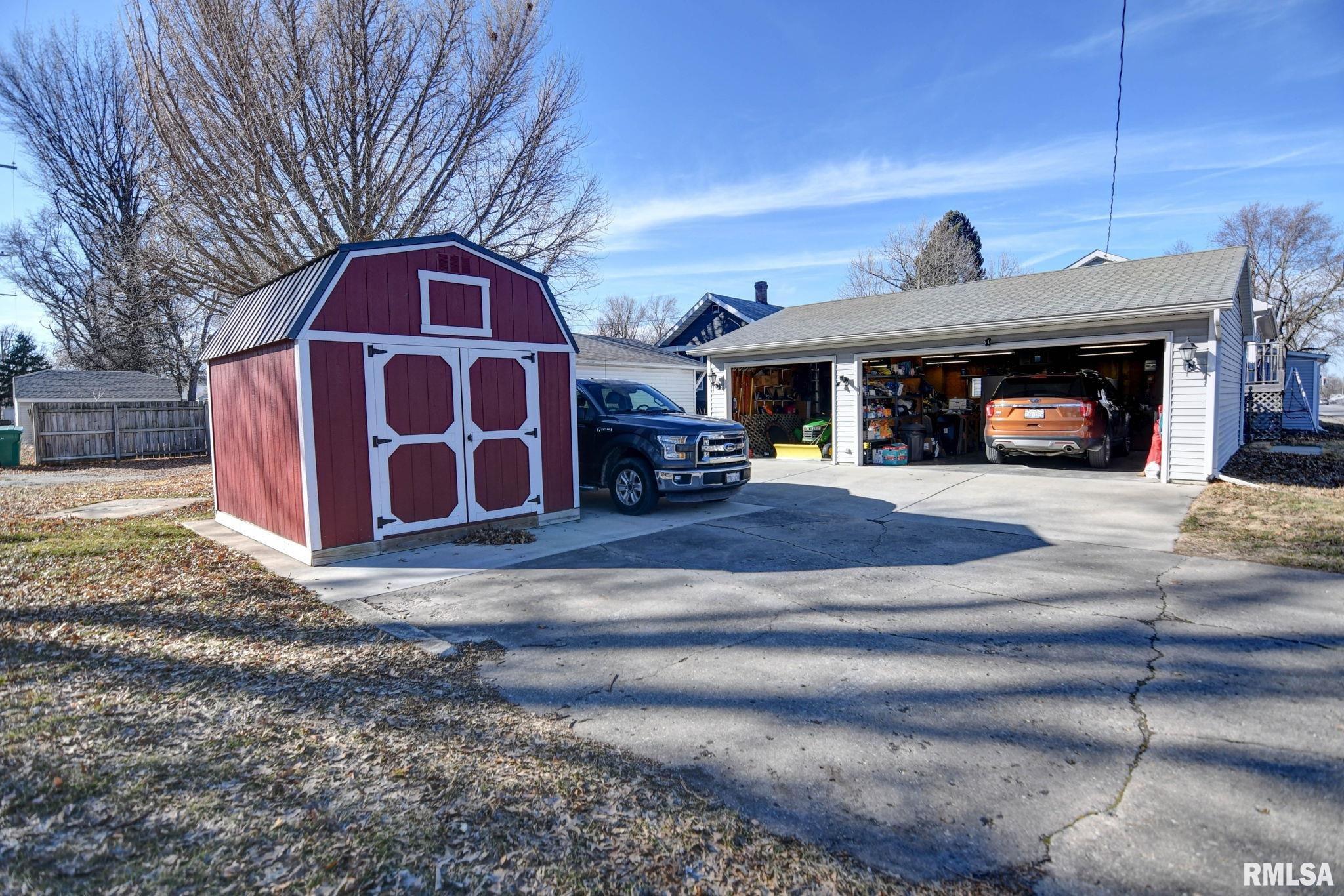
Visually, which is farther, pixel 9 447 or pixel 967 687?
pixel 9 447

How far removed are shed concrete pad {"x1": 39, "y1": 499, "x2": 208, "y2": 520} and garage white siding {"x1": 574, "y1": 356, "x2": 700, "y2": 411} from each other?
10.7m

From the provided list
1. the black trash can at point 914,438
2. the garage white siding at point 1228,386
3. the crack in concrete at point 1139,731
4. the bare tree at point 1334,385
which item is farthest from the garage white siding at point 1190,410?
the bare tree at point 1334,385

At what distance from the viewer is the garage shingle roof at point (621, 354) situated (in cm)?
1986

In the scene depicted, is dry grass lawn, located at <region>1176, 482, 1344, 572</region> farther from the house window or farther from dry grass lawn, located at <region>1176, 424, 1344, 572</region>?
the house window

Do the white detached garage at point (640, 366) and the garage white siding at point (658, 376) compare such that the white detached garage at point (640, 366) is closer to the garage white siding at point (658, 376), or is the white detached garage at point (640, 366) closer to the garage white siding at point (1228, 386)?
the garage white siding at point (658, 376)

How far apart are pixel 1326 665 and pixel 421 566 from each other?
6.36 meters

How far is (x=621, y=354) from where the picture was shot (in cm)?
2086

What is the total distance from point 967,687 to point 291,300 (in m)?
6.45

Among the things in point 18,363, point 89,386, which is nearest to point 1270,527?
point 89,386

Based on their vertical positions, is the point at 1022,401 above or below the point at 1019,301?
below

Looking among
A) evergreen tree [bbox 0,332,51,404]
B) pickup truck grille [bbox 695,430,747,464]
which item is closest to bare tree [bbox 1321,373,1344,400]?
pickup truck grille [bbox 695,430,747,464]

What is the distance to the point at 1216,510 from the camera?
7.81 metres

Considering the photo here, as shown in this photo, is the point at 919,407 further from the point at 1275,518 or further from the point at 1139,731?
the point at 1139,731

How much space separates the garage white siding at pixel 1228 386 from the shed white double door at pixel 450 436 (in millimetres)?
10069
